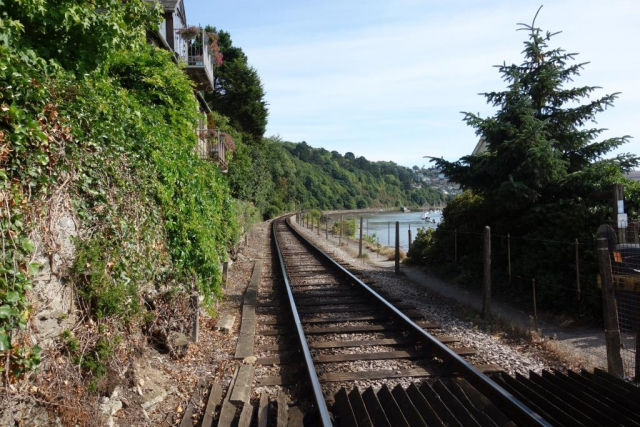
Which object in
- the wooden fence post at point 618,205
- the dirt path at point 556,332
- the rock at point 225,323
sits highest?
the wooden fence post at point 618,205

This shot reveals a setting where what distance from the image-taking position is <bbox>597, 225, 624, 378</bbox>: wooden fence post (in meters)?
5.55

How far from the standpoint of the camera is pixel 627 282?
5910 millimetres

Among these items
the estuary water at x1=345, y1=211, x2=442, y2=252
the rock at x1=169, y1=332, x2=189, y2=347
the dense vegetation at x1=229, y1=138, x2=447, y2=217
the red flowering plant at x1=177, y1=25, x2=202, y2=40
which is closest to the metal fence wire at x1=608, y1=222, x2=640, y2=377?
the rock at x1=169, y1=332, x2=189, y2=347

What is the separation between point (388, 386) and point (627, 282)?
3.30 m

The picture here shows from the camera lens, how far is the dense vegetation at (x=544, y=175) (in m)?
8.47

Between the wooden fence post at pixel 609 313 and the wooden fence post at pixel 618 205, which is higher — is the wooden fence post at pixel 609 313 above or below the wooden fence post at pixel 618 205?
below

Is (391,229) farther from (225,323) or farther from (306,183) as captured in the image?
(306,183)

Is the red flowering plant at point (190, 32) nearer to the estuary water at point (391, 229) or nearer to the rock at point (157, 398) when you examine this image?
the estuary water at point (391, 229)

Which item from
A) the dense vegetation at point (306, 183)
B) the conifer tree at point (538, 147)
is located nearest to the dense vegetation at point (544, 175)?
the conifer tree at point (538, 147)

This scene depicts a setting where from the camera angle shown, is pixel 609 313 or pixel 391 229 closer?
pixel 609 313

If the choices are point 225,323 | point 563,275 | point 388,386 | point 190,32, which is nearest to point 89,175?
point 388,386

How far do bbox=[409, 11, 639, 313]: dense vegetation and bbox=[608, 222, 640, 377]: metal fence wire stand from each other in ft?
2.38

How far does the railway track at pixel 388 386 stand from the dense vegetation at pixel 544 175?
9.59 ft

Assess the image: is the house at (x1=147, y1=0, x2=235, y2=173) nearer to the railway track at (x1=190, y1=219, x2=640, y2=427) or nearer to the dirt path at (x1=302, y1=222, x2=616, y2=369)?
the dirt path at (x1=302, y1=222, x2=616, y2=369)
